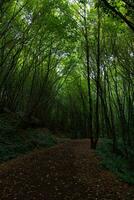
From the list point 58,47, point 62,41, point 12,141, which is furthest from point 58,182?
point 58,47

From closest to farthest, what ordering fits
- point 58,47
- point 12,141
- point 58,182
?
1. point 58,182
2. point 12,141
3. point 58,47

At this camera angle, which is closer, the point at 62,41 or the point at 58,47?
the point at 62,41

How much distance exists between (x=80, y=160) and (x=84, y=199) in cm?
472

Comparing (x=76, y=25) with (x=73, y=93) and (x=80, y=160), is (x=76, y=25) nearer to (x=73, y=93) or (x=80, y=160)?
(x=80, y=160)

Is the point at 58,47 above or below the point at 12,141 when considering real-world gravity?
above

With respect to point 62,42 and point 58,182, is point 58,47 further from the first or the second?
point 58,182

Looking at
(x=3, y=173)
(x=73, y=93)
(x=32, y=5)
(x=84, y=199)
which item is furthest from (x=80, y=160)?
(x=73, y=93)

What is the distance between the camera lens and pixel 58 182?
7.54 metres

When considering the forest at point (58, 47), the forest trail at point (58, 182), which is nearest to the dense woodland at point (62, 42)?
the forest at point (58, 47)

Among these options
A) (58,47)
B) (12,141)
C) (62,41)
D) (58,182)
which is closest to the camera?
(58,182)

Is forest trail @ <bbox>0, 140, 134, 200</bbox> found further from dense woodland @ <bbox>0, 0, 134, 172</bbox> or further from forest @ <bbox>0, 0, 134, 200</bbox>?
dense woodland @ <bbox>0, 0, 134, 172</bbox>

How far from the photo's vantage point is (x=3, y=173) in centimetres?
816

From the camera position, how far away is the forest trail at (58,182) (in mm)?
6590

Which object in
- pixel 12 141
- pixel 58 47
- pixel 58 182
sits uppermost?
pixel 58 47
